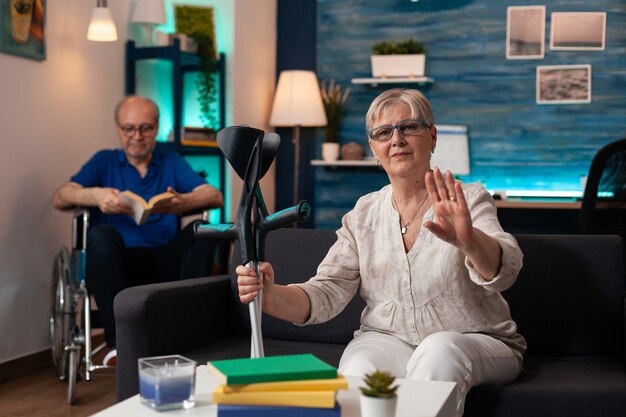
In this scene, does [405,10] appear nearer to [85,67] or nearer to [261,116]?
[261,116]

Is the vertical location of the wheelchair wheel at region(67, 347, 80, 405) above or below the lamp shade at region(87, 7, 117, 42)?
below

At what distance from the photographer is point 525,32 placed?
18.0ft

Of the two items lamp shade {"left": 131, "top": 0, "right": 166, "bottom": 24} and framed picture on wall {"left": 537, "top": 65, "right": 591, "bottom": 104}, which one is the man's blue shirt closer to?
lamp shade {"left": 131, "top": 0, "right": 166, "bottom": 24}

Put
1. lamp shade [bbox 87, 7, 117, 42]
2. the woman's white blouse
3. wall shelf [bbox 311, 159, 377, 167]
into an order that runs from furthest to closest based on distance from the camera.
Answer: wall shelf [bbox 311, 159, 377, 167] → lamp shade [bbox 87, 7, 117, 42] → the woman's white blouse

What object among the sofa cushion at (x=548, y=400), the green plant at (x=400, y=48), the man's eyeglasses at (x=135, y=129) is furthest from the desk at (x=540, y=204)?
the sofa cushion at (x=548, y=400)

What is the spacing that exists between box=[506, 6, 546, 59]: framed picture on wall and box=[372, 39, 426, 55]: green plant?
550 millimetres

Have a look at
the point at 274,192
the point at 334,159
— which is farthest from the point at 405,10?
the point at 274,192

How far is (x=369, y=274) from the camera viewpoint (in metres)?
2.30

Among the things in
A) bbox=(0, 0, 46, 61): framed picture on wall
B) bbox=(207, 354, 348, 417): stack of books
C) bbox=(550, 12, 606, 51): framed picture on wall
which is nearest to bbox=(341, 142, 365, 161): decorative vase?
bbox=(550, 12, 606, 51): framed picture on wall

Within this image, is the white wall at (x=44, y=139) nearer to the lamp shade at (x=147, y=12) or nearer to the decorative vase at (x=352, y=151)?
the lamp shade at (x=147, y=12)

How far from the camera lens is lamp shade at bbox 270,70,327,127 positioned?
5.57 m

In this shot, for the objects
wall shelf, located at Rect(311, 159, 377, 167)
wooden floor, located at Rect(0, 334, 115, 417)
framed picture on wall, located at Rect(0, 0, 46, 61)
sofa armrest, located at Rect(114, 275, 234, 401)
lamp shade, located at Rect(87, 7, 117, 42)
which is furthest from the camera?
wall shelf, located at Rect(311, 159, 377, 167)

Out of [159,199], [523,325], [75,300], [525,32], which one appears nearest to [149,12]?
[159,199]

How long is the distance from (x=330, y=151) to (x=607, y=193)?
197 cm
